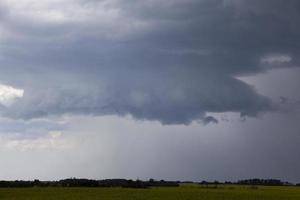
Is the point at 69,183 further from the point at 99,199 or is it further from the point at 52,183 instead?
Answer: the point at 99,199

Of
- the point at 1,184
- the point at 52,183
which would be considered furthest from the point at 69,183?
the point at 1,184

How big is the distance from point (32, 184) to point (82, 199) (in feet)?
282

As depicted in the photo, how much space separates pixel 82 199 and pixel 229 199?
30549 mm

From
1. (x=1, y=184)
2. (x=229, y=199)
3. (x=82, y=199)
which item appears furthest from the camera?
(x=1, y=184)

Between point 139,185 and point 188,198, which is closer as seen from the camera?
point 188,198

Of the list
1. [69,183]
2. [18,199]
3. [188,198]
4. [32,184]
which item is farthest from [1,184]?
[188,198]

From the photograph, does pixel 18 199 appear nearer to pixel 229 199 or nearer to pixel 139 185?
pixel 229 199

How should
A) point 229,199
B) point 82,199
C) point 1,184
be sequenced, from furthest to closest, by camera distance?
point 1,184 → point 229,199 → point 82,199

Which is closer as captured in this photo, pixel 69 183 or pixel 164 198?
pixel 164 198

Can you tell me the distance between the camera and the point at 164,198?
111500 millimetres

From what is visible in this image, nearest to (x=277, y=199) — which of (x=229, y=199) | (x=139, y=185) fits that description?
(x=229, y=199)

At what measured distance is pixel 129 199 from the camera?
109438 millimetres

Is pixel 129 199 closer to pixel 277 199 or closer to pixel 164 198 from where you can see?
pixel 164 198

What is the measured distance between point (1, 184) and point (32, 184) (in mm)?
11311
